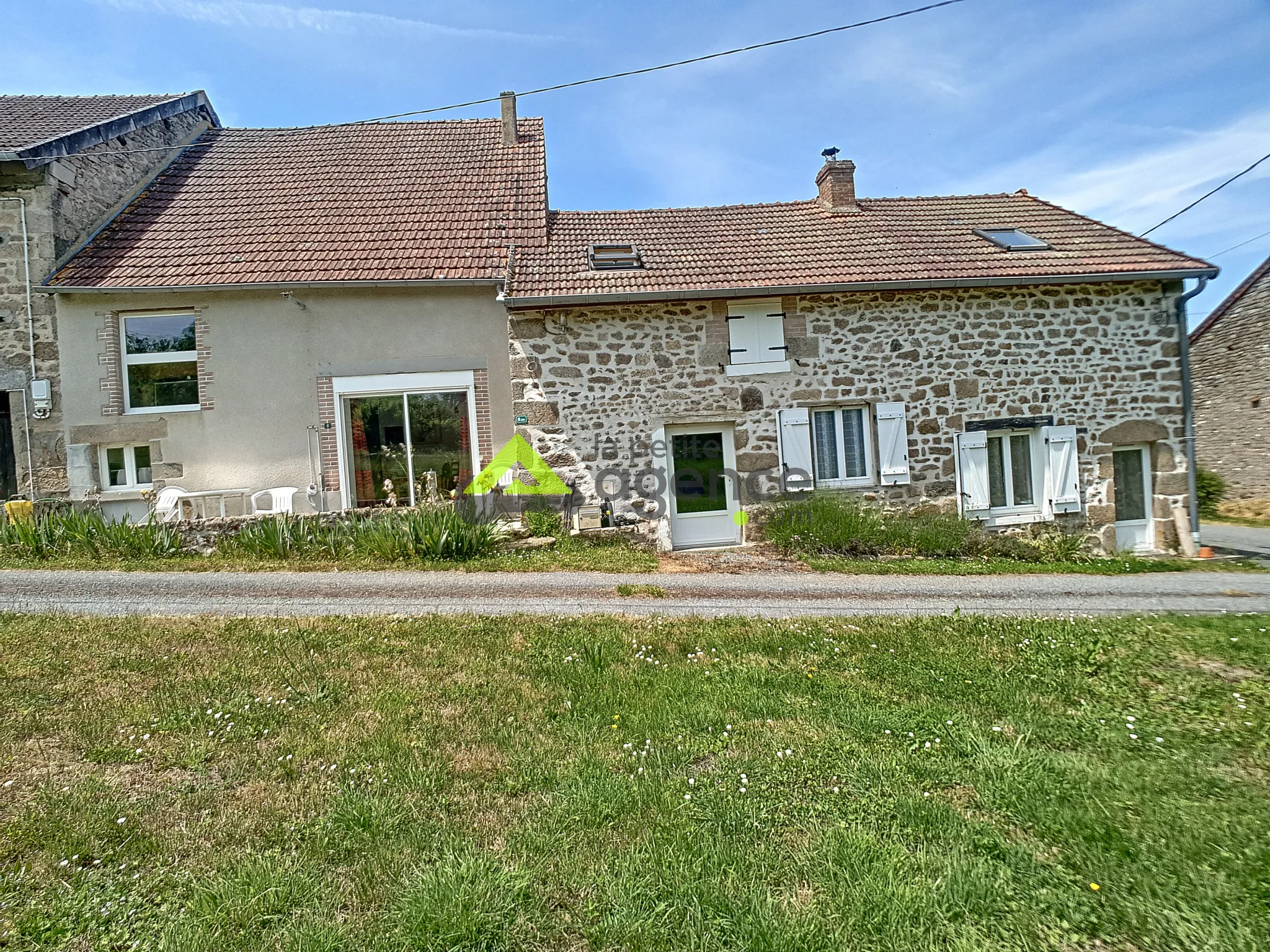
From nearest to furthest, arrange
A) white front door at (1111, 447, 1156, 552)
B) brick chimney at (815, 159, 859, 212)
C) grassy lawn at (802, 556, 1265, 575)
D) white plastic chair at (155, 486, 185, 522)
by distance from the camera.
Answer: grassy lawn at (802, 556, 1265, 575), white plastic chair at (155, 486, 185, 522), white front door at (1111, 447, 1156, 552), brick chimney at (815, 159, 859, 212)

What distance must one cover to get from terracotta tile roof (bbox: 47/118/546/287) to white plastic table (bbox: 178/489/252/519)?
289cm

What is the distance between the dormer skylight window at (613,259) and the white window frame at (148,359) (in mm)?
5808

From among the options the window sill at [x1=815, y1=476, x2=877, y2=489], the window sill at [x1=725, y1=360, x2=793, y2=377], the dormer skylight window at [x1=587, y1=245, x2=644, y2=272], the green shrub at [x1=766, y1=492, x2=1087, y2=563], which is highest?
the dormer skylight window at [x1=587, y1=245, x2=644, y2=272]

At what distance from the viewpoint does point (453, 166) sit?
38.0ft

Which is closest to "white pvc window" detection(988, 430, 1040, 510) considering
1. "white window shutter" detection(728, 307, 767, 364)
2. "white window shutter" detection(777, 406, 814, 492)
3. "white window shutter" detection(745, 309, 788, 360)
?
"white window shutter" detection(777, 406, 814, 492)

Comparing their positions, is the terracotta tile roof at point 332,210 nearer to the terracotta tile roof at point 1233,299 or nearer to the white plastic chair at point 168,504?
the white plastic chair at point 168,504

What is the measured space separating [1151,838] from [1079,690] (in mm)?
1560

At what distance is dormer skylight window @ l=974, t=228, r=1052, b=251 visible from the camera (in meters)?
9.98

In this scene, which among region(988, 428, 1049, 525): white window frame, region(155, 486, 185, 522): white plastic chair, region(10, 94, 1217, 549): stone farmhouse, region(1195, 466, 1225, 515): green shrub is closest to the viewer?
region(155, 486, 185, 522): white plastic chair

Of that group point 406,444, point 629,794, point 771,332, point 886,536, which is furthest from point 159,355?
point 886,536

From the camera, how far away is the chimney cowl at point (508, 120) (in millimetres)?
12055

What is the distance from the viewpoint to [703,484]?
9.23 meters

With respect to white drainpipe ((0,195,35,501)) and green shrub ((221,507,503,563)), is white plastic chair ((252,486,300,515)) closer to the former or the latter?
green shrub ((221,507,503,563))

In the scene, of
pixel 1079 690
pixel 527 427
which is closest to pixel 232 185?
pixel 527 427
